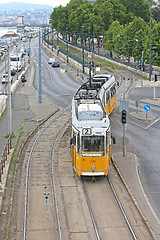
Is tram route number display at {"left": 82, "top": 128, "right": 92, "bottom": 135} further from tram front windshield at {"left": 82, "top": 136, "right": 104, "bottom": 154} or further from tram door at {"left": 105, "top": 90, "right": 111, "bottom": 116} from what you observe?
tram door at {"left": 105, "top": 90, "right": 111, "bottom": 116}

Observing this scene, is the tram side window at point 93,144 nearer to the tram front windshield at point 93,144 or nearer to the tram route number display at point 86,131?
the tram front windshield at point 93,144

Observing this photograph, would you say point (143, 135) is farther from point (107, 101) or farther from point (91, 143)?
point (91, 143)

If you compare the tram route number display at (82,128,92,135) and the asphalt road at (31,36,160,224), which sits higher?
the tram route number display at (82,128,92,135)

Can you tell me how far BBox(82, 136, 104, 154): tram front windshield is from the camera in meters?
21.9

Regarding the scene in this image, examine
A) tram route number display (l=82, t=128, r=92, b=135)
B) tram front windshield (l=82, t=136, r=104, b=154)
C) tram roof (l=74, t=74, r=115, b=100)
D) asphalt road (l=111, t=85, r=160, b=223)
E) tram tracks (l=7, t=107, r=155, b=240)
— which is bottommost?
tram tracks (l=7, t=107, r=155, b=240)

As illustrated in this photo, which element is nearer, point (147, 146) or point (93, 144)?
point (93, 144)

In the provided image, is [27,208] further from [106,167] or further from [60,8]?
[60,8]

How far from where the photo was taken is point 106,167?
22.3 meters

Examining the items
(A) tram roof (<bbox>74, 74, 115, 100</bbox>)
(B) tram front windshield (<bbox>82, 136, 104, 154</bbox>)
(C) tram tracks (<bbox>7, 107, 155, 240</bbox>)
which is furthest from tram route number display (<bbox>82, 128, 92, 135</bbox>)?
(A) tram roof (<bbox>74, 74, 115, 100</bbox>)

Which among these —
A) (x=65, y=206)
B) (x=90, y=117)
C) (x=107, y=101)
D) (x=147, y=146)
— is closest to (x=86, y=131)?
(x=90, y=117)

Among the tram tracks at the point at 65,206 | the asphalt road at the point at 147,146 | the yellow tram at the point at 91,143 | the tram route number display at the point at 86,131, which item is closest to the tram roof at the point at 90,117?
the yellow tram at the point at 91,143

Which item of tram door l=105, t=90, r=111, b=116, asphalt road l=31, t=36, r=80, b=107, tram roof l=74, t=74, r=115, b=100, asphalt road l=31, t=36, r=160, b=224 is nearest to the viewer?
asphalt road l=31, t=36, r=160, b=224

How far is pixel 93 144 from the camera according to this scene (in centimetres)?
2192

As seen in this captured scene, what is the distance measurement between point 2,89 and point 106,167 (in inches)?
1650
